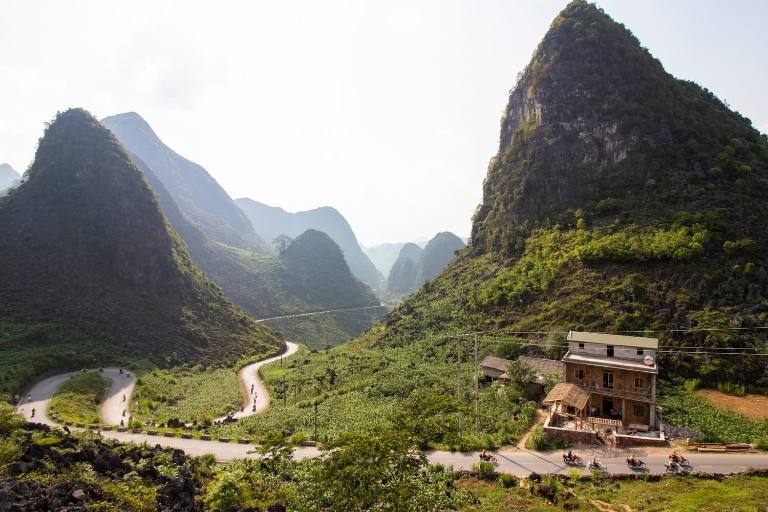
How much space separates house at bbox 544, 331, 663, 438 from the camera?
84.2ft

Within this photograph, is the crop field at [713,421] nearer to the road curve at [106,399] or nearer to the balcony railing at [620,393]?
the balcony railing at [620,393]

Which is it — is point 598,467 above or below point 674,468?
below

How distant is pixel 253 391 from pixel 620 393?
42.5 metres

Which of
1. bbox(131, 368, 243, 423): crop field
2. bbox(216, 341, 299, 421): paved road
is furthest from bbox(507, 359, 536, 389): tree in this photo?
bbox(131, 368, 243, 423): crop field

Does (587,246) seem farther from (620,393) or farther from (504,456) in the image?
(504,456)

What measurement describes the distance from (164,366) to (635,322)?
6281cm

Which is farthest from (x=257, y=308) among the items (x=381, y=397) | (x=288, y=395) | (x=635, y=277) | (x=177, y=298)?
(x=635, y=277)

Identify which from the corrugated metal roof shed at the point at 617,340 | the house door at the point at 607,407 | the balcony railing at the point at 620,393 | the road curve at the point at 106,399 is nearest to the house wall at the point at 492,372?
the balcony railing at the point at 620,393

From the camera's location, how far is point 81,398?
39781 millimetres

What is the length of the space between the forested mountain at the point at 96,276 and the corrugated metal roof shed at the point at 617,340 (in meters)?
56.9

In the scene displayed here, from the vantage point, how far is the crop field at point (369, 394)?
93.7 feet

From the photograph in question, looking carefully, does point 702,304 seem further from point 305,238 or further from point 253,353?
point 305,238

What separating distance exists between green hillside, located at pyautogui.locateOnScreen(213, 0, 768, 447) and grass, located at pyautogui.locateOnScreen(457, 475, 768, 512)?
6682 mm

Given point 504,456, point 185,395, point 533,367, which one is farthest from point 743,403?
point 185,395
